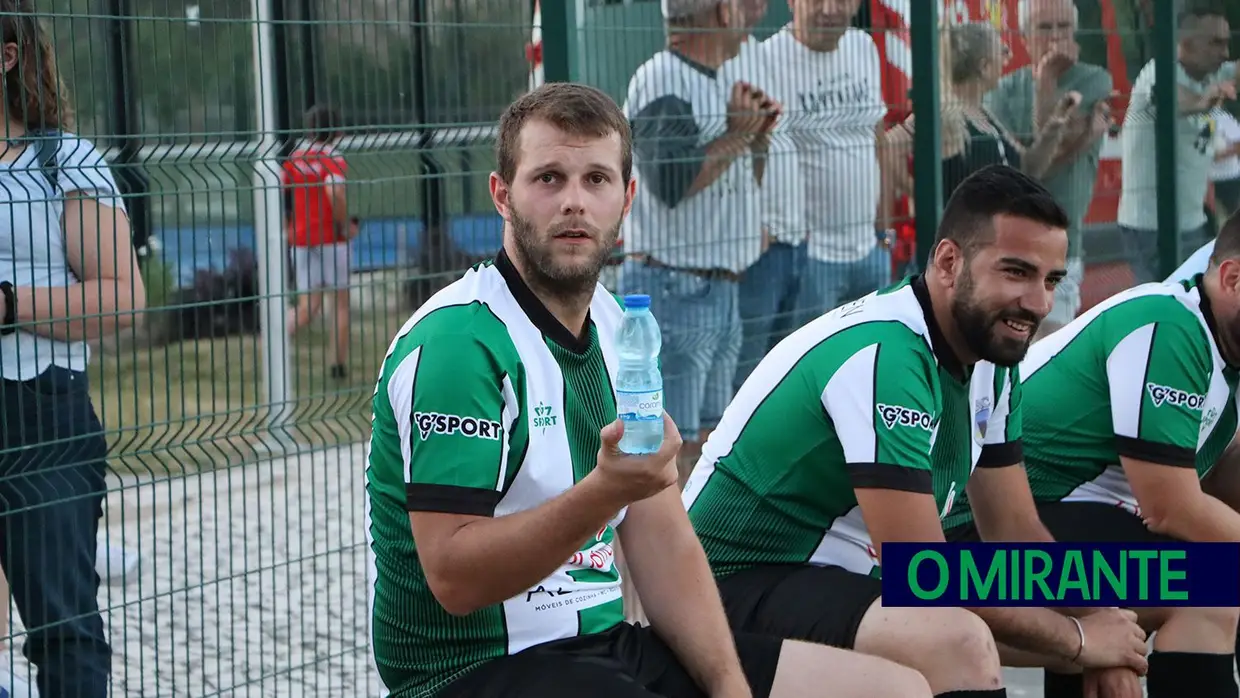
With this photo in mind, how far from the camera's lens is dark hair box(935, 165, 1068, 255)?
414cm

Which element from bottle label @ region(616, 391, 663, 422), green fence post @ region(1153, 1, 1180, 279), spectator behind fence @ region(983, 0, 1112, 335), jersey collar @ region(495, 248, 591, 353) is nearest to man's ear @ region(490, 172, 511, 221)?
jersey collar @ region(495, 248, 591, 353)

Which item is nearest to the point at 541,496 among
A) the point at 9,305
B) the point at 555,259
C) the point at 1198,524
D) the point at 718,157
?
the point at 555,259

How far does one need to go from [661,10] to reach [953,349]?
181cm

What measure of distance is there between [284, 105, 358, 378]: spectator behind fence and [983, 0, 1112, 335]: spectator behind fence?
3.36 m

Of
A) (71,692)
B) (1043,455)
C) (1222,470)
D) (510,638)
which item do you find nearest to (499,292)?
(510,638)

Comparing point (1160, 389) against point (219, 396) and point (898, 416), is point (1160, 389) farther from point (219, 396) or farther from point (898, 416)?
point (219, 396)

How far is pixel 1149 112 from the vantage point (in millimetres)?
8211

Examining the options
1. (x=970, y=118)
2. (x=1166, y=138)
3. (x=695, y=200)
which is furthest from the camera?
(x=1166, y=138)

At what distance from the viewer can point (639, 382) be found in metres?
2.86

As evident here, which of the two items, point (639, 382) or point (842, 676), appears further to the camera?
point (842, 676)

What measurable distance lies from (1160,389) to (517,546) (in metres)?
2.34

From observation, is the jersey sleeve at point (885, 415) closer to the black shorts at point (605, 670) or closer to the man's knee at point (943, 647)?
the man's knee at point (943, 647)

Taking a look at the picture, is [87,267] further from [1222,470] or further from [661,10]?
[1222,470]

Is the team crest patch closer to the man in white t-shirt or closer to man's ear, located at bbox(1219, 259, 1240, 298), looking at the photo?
man's ear, located at bbox(1219, 259, 1240, 298)
